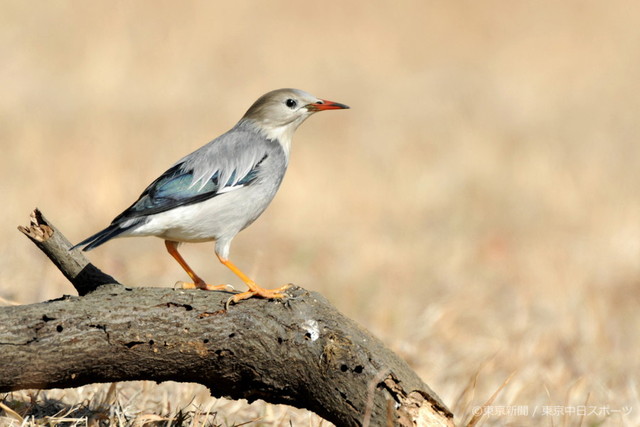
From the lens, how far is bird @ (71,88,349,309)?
580 cm

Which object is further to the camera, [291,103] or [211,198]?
[291,103]

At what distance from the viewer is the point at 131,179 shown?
520 inches

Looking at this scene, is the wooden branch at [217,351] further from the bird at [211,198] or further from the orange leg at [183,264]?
the orange leg at [183,264]

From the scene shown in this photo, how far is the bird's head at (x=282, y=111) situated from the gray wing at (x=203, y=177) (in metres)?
0.35

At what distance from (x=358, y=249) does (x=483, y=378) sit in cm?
380

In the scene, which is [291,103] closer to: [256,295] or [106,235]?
[106,235]

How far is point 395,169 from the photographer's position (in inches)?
639

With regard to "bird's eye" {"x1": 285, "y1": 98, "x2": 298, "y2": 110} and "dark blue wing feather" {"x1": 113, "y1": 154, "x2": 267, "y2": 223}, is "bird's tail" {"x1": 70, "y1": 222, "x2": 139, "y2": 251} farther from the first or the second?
"bird's eye" {"x1": 285, "y1": 98, "x2": 298, "y2": 110}

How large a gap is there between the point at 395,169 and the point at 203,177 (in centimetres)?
1028

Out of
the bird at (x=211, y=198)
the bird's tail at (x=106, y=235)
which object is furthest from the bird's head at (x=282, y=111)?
the bird's tail at (x=106, y=235)

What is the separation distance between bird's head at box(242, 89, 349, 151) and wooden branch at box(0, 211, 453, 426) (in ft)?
7.52

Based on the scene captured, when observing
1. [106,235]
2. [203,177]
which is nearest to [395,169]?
[203,177]

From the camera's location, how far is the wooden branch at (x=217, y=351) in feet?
14.8

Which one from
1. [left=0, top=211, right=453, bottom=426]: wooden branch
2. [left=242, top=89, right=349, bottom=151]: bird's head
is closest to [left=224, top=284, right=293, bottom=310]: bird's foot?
[left=0, top=211, right=453, bottom=426]: wooden branch
